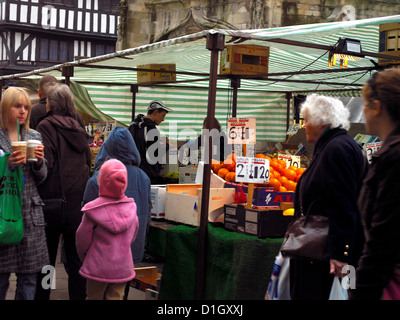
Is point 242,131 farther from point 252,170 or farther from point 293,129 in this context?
point 293,129

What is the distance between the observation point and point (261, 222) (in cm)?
439

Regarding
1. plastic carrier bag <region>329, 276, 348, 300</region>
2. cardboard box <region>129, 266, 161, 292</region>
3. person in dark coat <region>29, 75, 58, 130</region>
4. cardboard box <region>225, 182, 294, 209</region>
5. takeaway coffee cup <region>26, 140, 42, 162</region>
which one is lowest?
cardboard box <region>129, 266, 161, 292</region>

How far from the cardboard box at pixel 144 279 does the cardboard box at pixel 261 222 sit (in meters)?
1.10

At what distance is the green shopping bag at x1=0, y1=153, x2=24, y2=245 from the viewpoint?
3803 millimetres

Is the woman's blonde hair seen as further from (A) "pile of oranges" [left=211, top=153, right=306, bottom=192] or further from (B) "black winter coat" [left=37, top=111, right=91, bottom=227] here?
(A) "pile of oranges" [left=211, top=153, right=306, bottom=192]

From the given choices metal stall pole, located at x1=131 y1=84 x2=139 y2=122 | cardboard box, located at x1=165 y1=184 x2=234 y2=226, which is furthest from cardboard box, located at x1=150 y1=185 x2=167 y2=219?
metal stall pole, located at x1=131 y1=84 x2=139 y2=122

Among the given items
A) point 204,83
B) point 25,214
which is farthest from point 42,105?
point 204,83

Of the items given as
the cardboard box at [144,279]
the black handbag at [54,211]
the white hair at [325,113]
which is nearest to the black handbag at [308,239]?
the white hair at [325,113]

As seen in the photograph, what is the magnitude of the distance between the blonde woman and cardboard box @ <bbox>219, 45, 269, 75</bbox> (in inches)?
120

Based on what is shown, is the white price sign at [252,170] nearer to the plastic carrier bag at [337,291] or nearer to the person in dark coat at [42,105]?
the plastic carrier bag at [337,291]

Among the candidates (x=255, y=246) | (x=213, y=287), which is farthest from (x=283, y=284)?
(x=213, y=287)

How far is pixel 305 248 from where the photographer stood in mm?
3387

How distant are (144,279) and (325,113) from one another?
259 centimetres

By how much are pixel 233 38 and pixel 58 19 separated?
28.2m
